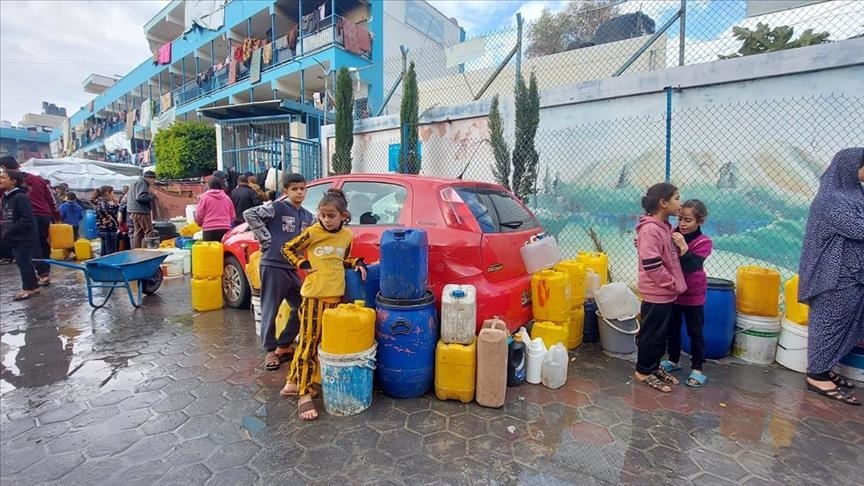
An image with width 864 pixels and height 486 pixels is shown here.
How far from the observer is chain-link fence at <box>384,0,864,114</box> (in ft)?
17.7

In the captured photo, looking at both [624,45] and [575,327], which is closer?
[575,327]

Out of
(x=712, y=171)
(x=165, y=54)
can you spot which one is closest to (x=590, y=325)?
(x=712, y=171)

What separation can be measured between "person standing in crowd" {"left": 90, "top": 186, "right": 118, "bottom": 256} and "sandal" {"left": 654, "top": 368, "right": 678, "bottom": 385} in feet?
35.0

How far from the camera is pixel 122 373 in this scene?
3709mm

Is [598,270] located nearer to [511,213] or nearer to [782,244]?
[511,213]

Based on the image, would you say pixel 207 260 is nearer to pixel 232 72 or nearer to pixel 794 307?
pixel 794 307

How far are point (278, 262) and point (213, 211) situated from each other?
3.74 m

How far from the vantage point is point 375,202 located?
400 cm

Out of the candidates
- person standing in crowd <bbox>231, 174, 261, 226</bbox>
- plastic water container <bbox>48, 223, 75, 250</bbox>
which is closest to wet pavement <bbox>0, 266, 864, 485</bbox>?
person standing in crowd <bbox>231, 174, 261, 226</bbox>

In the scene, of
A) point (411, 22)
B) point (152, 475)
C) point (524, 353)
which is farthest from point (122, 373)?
point (411, 22)

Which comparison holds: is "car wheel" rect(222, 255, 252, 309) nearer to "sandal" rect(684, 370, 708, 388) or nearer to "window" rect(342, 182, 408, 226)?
"window" rect(342, 182, 408, 226)

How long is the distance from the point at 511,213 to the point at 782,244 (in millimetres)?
3794

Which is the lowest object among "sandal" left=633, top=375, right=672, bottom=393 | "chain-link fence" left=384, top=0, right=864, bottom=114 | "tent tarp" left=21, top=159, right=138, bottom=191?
"sandal" left=633, top=375, right=672, bottom=393

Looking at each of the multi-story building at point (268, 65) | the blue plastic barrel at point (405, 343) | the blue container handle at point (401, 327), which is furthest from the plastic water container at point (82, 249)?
the blue container handle at point (401, 327)
